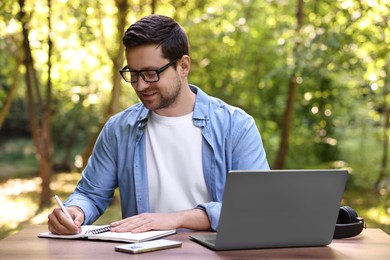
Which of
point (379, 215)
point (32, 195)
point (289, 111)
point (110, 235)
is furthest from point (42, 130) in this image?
point (110, 235)

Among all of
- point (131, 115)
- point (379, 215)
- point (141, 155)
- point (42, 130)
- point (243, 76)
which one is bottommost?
point (379, 215)

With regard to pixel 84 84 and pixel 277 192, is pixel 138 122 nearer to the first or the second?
pixel 277 192

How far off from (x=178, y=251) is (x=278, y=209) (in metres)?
0.33

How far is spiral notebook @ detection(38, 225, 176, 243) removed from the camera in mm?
2570

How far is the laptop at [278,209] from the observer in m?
2.37

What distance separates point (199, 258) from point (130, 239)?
11.9 inches

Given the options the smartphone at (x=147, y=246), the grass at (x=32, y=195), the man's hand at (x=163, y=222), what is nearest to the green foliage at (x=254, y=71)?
the grass at (x=32, y=195)

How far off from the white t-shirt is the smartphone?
61cm

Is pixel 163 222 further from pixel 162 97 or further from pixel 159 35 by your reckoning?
pixel 159 35

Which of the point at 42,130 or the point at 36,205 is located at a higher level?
the point at 42,130

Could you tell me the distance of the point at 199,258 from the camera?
2.36 meters

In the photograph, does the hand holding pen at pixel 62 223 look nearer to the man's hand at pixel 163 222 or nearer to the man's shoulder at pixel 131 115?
the man's hand at pixel 163 222

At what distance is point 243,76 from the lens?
1187 centimetres

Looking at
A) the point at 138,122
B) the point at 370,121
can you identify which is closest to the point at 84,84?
the point at 370,121
